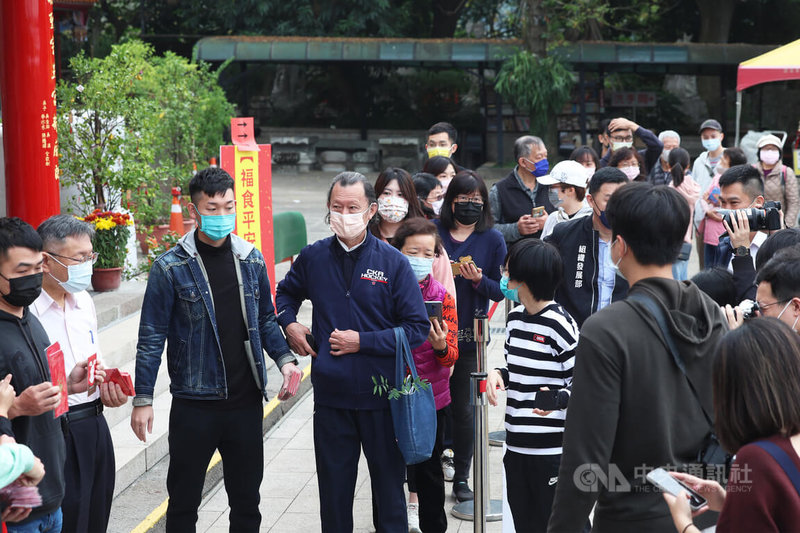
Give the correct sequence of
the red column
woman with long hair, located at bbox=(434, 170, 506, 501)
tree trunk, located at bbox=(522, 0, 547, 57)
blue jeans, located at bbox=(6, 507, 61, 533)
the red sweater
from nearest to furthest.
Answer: the red sweater → blue jeans, located at bbox=(6, 507, 61, 533) → woman with long hair, located at bbox=(434, 170, 506, 501) → the red column → tree trunk, located at bbox=(522, 0, 547, 57)

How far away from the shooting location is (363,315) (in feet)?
13.7

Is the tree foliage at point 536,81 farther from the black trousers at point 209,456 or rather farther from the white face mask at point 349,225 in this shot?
the black trousers at point 209,456

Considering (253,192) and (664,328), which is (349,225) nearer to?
(664,328)

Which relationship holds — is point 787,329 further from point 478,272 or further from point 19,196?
point 19,196

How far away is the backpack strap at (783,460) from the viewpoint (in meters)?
2.09

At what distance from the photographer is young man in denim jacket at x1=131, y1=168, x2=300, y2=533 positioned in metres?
4.21

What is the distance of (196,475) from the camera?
4.27 m

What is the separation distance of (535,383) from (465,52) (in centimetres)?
1895

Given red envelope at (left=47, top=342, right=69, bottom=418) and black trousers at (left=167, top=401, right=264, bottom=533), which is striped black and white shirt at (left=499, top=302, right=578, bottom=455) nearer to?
black trousers at (left=167, top=401, right=264, bottom=533)

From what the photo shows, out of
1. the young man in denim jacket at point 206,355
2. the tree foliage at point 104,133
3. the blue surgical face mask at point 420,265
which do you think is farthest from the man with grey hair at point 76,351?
the tree foliage at point 104,133

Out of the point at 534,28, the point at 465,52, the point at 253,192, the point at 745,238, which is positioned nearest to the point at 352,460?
the point at 745,238

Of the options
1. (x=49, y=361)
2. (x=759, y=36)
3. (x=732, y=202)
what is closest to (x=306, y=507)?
(x=49, y=361)

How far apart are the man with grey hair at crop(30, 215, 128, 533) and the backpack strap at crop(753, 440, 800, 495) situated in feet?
8.72

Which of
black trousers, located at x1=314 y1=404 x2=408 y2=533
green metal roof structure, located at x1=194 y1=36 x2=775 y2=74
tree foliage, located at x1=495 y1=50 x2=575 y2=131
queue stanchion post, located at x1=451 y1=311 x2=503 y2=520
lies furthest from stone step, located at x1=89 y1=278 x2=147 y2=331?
green metal roof structure, located at x1=194 y1=36 x2=775 y2=74
